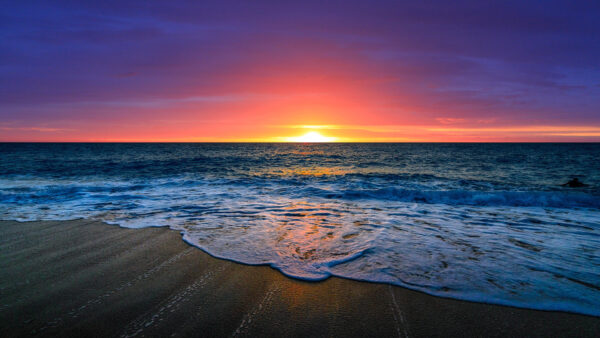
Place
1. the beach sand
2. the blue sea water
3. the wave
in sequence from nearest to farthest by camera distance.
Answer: the beach sand
the blue sea water
the wave

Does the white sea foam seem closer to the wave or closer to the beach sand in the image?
the wave

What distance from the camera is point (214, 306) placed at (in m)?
3.24

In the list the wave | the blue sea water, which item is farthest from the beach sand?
the wave

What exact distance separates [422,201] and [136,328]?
1123cm

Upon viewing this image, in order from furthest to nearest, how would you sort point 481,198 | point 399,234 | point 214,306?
point 481,198 → point 399,234 → point 214,306

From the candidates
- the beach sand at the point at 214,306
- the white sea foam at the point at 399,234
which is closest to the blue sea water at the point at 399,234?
the white sea foam at the point at 399,234

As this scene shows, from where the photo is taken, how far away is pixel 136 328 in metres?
2.81

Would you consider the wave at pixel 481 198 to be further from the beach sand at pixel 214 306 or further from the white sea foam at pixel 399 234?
the beach sand at pixel 214 306

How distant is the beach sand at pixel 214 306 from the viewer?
282 centimetres

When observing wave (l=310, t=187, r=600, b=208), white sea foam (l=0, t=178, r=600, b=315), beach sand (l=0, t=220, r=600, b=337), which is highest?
beach sand (l=0, t=220, r=600, b=337)

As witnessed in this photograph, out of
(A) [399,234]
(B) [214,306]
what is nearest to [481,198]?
(A) [399,234]

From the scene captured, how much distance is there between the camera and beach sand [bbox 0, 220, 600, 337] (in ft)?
9.26

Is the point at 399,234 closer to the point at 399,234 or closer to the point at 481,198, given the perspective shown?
the point at 399,234

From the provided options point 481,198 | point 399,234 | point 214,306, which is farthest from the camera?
point 481,198
